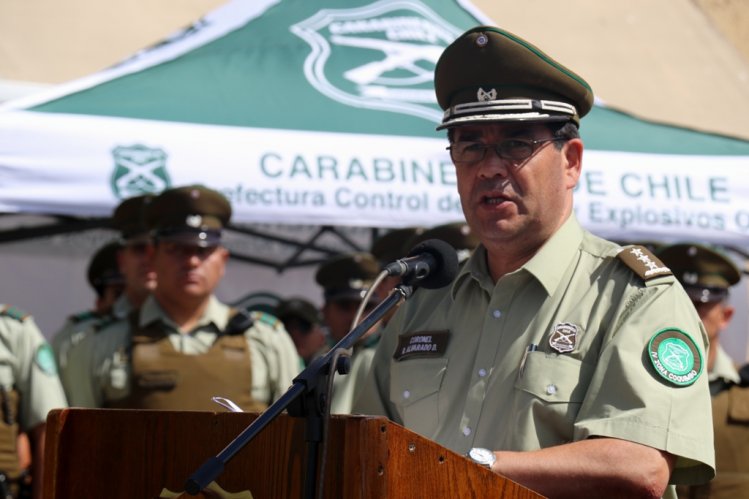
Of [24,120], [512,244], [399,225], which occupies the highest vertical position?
[24,120]

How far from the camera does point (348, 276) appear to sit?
8039 mm

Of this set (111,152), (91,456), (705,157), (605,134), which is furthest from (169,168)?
(91,456)

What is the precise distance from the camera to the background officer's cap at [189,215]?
6426mm

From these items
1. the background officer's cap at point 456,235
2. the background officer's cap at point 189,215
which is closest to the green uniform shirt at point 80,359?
the background officer's cap at point 189,215

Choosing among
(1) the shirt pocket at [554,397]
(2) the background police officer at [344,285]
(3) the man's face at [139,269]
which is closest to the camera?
(1) the shirt pocket at [554,397]

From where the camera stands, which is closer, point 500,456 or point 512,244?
point 500,456

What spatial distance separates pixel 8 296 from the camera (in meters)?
8.80

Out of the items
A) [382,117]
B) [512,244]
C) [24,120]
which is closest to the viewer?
[512,244]

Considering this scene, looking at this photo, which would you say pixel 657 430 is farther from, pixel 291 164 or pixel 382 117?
pixel 382 117

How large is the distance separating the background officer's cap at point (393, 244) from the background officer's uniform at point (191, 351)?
133 centimetres

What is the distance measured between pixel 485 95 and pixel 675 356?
33.8 inches

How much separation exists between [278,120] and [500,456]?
452cm

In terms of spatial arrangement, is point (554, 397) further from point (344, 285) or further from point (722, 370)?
point (344, 285)

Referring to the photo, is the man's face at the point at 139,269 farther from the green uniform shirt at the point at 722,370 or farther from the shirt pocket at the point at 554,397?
the shirt pocket at the point at 554,397
